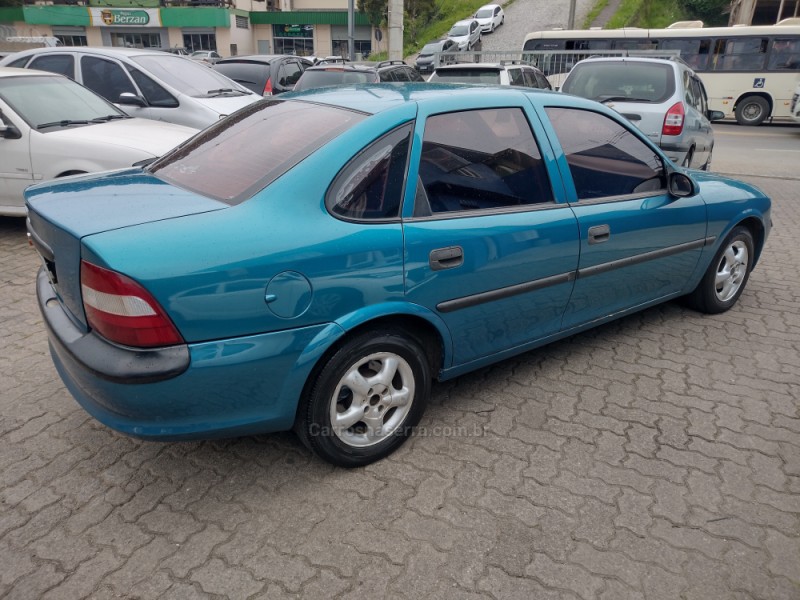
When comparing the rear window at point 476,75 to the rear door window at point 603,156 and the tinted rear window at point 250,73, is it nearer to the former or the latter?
the tinted rear window at point 250,73

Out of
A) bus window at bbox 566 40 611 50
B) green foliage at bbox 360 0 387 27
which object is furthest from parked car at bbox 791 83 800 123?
green foliage at bbox 360 0 387 27

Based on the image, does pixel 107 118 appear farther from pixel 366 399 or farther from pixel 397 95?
pixel 366 399

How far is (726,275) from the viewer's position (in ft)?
14.5

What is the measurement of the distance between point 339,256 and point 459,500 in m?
1.12

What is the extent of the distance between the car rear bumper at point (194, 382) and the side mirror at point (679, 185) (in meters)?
2.47

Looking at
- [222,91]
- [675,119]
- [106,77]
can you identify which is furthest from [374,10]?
[675,119]

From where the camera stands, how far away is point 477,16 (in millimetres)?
38906

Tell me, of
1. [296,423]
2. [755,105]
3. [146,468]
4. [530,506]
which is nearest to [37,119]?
[146,468]

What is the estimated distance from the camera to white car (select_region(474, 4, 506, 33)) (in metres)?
38.2

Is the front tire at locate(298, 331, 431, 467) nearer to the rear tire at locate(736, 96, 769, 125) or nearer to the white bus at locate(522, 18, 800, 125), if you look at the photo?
the white bus at locate(522, 18, 800, 125)

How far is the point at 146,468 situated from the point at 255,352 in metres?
0.93

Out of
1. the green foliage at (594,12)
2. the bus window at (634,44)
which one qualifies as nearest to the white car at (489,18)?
the green foliage at (594,12)

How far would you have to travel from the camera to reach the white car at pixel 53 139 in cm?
521

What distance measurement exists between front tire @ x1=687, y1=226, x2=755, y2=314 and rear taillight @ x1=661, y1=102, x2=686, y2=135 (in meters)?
3.49
